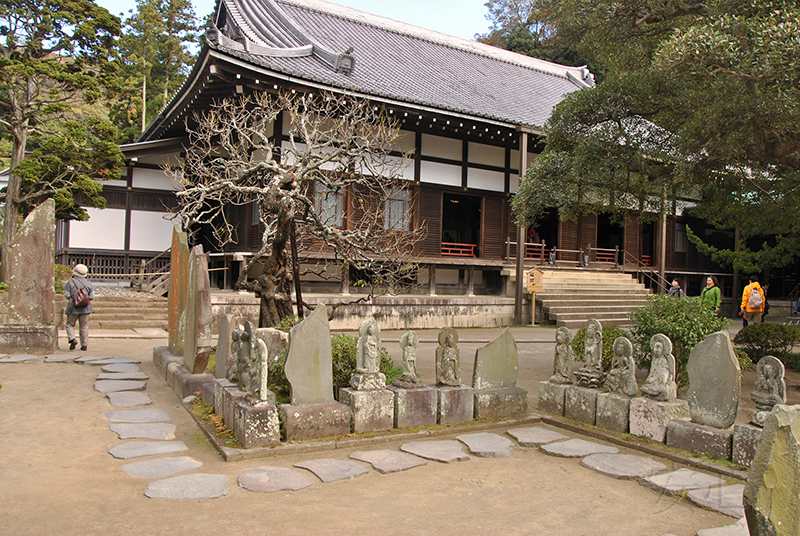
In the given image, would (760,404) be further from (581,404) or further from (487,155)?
(487,155)

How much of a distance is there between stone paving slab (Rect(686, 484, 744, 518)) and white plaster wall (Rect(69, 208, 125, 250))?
1763cm

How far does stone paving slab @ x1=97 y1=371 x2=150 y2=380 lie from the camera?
7.48 meters

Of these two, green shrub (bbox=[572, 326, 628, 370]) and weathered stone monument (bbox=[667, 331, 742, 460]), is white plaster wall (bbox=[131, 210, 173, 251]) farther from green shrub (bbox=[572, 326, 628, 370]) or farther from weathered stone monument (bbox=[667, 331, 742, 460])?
weathered stone monument (bbox=[667, 331, 742, 460])

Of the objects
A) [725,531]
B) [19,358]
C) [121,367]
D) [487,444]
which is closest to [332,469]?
[487,444]

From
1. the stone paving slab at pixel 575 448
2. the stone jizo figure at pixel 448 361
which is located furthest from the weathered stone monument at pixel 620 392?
the stone jizo figure at pixel 448 361

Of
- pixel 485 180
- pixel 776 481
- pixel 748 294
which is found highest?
pixel 485 180

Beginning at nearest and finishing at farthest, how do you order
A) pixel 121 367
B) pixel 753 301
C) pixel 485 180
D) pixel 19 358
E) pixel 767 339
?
pixel 121 367 < pixel 19 358 < pixel 767 339 < pixel 753 301 < pixel 485 180

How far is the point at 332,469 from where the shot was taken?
4.31m

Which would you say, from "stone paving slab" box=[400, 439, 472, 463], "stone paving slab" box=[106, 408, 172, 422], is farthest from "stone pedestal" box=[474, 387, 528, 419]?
"stone paving slab" box=[106, 408, 172, 422]

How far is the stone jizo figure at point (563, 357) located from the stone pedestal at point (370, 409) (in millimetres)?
2103

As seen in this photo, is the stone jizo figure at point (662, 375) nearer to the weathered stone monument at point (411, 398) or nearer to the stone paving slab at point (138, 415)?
the weathered stone monument at point (411, 398)

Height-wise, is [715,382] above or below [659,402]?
above

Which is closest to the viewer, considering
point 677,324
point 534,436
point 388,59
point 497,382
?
point 534,436

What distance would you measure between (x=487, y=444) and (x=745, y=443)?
7.05 feet
